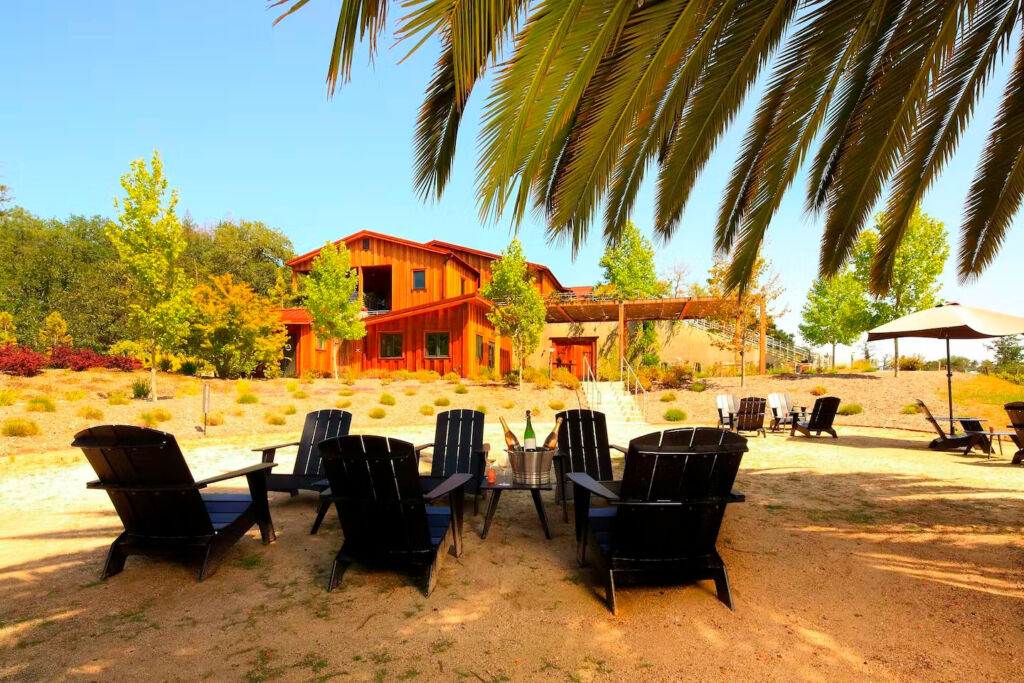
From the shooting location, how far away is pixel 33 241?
1268 inches

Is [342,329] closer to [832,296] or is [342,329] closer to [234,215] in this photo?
[832,296]

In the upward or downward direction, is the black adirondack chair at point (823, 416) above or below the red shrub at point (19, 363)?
below

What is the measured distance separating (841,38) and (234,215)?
4789cm

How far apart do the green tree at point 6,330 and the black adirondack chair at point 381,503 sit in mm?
22256

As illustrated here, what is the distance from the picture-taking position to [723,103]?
10.7 ft

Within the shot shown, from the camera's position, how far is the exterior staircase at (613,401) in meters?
15.1

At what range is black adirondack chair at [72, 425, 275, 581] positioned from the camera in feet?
10.5

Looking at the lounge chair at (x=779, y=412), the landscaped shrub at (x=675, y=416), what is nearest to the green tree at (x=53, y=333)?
the landscaped shrub at (x=675, y=416)

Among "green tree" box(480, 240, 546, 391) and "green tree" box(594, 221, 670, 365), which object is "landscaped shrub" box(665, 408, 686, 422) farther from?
"green tree" box(594, 221, 670, 365)

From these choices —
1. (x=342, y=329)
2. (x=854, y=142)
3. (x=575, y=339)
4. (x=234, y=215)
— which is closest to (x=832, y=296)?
(x=575, y=339)

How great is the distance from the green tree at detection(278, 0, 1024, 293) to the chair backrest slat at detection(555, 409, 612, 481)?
2163 millimetres

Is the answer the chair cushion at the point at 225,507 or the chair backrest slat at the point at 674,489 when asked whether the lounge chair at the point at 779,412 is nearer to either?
the chair backrest slat at the point at 674,489

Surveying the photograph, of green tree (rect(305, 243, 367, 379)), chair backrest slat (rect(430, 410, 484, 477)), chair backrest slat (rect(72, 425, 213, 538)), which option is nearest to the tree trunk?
green tree (rect(305, 243, 367, 379))

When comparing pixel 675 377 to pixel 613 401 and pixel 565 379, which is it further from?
pixel 613 401
